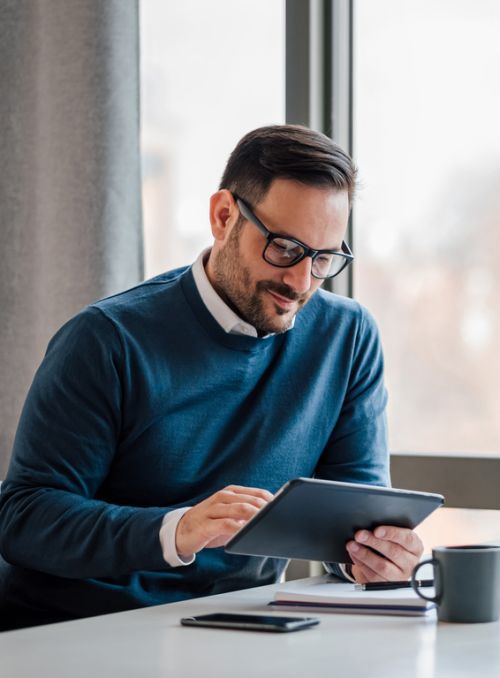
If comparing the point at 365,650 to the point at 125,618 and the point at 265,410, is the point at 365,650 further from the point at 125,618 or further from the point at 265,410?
the point at 265,410

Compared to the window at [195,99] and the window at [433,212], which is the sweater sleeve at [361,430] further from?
the window at [195,99]

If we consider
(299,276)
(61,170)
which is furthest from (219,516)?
(61,170)

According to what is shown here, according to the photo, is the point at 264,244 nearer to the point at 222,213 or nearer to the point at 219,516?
the point at 222,213

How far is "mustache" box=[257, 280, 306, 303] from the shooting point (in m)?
1.83

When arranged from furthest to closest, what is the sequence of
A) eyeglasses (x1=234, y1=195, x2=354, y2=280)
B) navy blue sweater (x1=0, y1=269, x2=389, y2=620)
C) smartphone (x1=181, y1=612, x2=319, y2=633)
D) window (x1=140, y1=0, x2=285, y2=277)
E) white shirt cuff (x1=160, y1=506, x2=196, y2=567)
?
A: window (x1=140, y1=0, x2=285, y2=277) → eyeglasses (x1=234, y1=195, x2=354, y2=280) → navy blue sweater (x1=0, y1=269, x2=389, y2=620) → white shirt cuff (x1=160, y1=506, x2=196, y2=567) → smartphone (x1=181, y1=612, x2=319, y2=633)

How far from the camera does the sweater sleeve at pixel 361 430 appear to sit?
1.98 metres

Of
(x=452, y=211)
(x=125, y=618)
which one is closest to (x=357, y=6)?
(x=452, y=211)

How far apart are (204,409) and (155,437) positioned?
108mm

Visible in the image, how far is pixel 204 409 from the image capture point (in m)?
1.84

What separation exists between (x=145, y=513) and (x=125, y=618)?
25cm

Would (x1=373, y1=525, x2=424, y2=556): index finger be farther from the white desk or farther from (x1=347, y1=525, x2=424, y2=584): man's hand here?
the white desk

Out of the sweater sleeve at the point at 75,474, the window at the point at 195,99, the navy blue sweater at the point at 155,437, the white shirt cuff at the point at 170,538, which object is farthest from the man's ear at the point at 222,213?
the window at the point at 195,99

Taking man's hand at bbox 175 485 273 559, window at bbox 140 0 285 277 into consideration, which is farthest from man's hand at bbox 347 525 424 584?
window at bbox 140 0 285 277

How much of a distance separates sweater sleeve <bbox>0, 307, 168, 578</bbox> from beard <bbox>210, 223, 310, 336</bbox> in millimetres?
239
